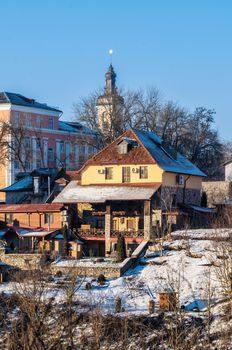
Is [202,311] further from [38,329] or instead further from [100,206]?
[100,206]

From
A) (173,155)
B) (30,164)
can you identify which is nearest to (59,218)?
(173,155)

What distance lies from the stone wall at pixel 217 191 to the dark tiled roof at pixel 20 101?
64.7 ft

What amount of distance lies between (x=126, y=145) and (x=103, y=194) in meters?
3.90

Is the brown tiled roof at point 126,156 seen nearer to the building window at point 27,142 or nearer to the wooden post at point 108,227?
the wooden post at point 108,227

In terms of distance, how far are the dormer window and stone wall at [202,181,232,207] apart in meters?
13.4

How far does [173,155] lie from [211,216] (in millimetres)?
5036

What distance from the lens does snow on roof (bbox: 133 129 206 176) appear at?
50.0 m

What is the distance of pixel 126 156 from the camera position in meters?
50.2

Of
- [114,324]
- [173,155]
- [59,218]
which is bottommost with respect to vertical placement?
[114,324]

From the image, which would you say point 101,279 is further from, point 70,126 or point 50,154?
point 70,126

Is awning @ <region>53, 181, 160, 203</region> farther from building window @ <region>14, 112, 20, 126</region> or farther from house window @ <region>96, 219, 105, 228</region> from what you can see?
building window @ <region>14, 112, 20, 126</region>

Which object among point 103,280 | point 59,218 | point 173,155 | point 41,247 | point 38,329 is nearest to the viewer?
point 38,329

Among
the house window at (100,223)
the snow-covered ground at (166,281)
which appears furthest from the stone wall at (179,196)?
the snow-covered ground at (166,281)

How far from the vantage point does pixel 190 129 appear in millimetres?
71375
